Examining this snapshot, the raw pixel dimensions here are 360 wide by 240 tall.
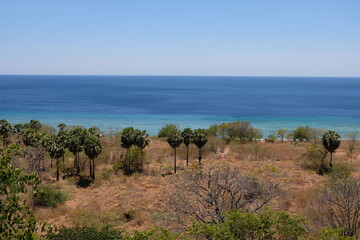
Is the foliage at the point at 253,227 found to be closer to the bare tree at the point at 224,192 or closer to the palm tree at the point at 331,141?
the bare tree at the point at 224,192

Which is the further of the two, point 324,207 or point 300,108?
point 300,108

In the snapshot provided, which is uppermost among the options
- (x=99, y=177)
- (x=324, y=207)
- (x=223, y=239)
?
(x=223, y=239)

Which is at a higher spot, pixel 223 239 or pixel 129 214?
pixel 223 239

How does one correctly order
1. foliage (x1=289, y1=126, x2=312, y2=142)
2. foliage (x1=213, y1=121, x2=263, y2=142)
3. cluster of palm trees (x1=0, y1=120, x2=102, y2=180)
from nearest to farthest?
cluster of palm trees (x1=0, y1=120, x2=102, y2=180), foliage (x1=213, y1=121, x2=263, y2=142), foliage (x1=289, y1=126, x2=312, y2=142)

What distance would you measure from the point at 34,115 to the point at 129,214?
7933cm

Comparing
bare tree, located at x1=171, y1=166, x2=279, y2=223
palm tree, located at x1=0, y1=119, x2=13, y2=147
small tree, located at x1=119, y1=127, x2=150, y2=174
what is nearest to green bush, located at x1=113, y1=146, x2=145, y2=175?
small tree, located at x1=119, y1=127, x2=150, y2=174

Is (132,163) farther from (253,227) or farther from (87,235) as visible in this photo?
(253,227)

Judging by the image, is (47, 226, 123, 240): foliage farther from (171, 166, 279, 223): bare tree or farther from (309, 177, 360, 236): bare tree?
(309, 177, 360, 236): bare tree

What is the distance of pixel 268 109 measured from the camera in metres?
114

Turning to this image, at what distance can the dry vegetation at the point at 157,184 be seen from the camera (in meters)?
23.5

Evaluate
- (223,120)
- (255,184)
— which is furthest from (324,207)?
(223,120)

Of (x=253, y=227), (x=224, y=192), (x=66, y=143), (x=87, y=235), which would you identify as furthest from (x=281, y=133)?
(x=253, y=227)

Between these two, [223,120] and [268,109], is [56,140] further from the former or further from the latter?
[268,109]

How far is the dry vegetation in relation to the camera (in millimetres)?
23547
